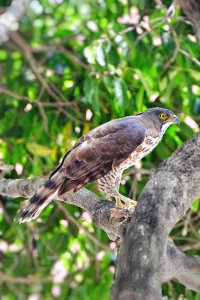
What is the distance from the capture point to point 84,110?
13.7ft

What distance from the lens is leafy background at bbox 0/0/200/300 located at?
3.84 metres

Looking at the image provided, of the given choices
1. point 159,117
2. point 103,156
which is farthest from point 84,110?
point 103,156

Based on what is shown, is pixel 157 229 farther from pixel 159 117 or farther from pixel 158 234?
pixel 159 117

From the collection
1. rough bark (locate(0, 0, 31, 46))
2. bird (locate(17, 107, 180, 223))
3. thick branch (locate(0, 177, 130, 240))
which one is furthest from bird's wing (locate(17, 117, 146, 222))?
rough bark (locate(0, 0, 31, 46))

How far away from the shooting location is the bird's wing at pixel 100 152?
94.2 inches

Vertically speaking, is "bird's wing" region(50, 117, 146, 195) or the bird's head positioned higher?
"bird's wing" region(50, 117, 146, 195)

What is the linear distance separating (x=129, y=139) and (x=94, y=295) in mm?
1931

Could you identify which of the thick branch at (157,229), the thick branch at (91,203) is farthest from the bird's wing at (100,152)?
the thick branch at (157,229)

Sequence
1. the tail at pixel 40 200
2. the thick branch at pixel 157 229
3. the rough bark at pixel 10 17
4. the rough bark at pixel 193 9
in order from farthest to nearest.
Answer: the tail at pixel 40 200
the rough bark at pixel 193 9
the rough bark at pixel 10 17
the thick branch at pixel 157 229

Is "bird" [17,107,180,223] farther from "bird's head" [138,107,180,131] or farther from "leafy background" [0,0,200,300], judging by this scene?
"leafy background" [0,0,200,300]

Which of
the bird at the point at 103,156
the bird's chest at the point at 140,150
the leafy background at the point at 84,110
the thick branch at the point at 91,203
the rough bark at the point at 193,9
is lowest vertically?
the leafy background at the point at 84,110

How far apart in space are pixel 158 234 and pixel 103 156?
0.79m

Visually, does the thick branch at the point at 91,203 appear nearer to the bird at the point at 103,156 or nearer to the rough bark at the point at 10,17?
the bird at the point at 103,156

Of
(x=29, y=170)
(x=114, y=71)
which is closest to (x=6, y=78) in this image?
(x=29, y=170)
